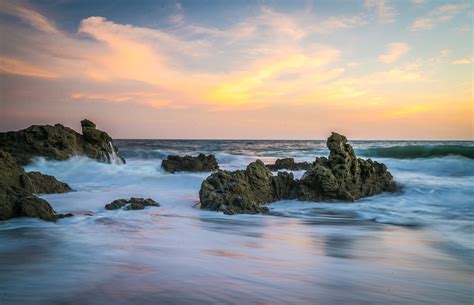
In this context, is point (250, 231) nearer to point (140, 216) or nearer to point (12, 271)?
point (140, 216)

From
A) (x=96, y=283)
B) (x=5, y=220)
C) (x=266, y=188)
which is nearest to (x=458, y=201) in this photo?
(x=266, y=188)

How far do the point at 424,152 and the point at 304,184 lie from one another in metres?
17.5

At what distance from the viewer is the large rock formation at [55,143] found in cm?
1350

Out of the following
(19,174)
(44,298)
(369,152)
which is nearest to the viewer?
(44,298)

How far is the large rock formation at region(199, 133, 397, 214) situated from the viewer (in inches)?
273

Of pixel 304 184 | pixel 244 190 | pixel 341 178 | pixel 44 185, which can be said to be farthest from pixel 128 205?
pixel 341 178

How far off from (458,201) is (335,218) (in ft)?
11.5

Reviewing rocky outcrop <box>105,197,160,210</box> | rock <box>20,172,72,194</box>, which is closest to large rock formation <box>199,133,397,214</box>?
rocky outcrop <box>105,197,160,210</box>

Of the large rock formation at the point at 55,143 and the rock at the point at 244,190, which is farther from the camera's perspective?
the large rock formation at the point at 55,143

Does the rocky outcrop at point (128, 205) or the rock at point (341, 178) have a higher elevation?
the rock at point (341, 178)

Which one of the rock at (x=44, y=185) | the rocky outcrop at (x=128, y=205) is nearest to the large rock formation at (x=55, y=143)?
the rock at (x=44, y=185)

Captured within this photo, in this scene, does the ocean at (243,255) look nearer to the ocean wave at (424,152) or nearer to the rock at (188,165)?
the rock at (188,165)

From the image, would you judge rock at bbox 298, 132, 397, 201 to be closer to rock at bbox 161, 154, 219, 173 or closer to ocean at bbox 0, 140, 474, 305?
ocean at bbox 0, 140, 474, 305

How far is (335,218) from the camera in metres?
6.50
